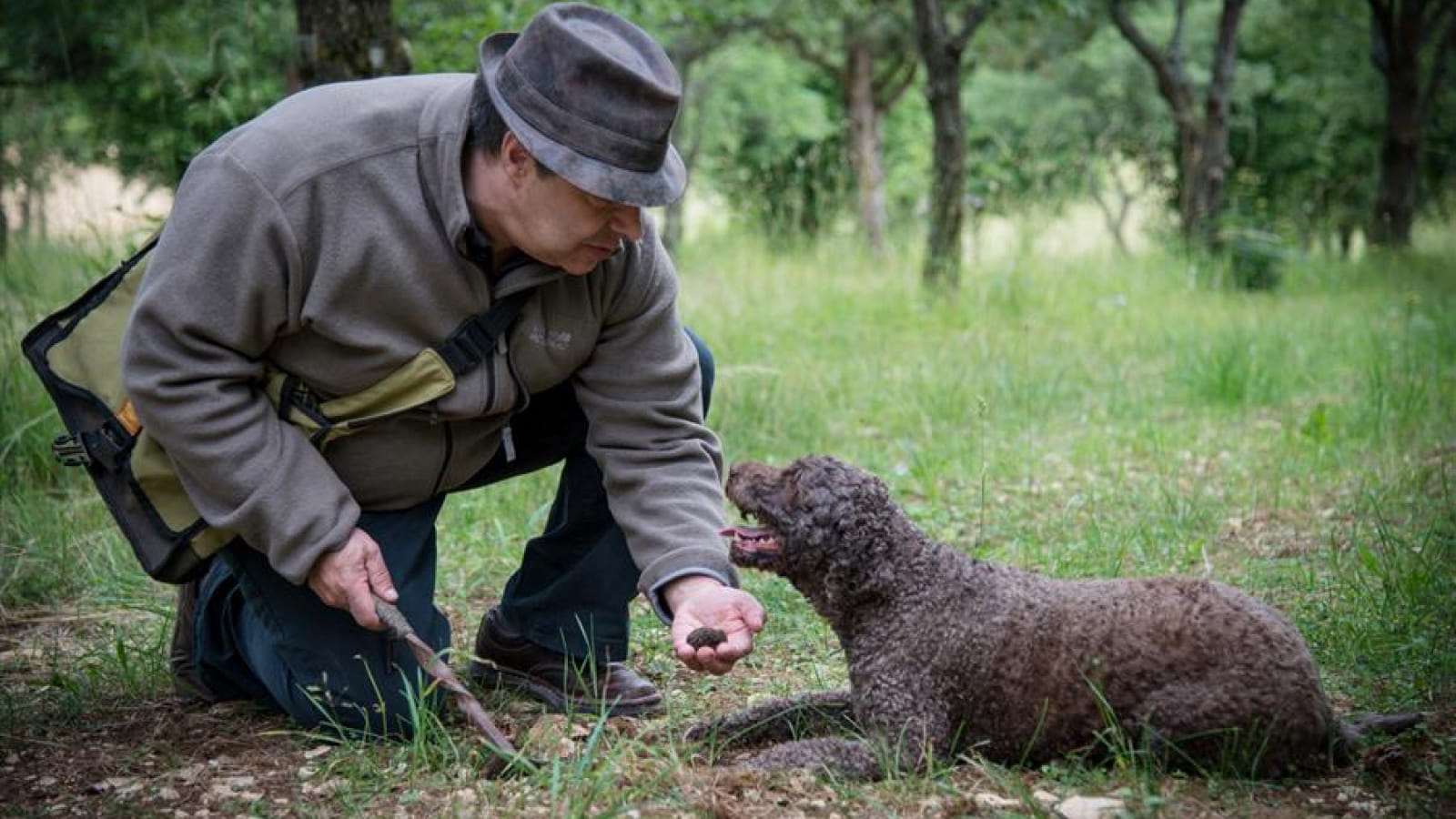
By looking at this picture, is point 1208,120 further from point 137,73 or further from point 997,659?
point 997,659

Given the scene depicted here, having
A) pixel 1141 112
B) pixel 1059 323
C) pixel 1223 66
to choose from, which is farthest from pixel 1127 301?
pixel 1141 112

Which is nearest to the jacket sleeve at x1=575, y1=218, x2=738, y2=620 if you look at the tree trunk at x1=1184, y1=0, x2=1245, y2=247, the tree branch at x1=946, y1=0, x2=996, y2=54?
the tree branch at x1=946, y1=0, x2=996, y2=54

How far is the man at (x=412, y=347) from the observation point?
9.75ft

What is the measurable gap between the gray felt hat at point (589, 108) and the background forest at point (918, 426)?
1.23m

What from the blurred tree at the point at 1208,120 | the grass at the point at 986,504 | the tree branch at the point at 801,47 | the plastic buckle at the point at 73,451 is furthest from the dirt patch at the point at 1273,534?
the tree branch at the point at 801,47

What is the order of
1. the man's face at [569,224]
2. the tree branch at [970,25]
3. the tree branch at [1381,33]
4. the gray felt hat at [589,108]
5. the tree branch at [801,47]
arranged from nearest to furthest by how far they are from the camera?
the gray felt hat at [589,108] → the man's face at [569,224] → the tree branch at [970,25] → the tree branch at [1381,33] → the tree branch at [801,47]

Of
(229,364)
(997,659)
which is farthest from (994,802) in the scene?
(229,364)

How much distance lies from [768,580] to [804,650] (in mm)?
640

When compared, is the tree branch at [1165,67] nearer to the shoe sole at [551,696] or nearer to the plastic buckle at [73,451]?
the shoe sole at [551,696]

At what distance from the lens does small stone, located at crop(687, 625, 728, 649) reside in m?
3.02

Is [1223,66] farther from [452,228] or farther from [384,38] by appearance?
[452,228]

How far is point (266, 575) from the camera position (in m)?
3.36

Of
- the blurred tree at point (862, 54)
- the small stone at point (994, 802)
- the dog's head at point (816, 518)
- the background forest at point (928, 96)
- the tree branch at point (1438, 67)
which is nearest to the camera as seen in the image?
the small stone at point (994, 802)

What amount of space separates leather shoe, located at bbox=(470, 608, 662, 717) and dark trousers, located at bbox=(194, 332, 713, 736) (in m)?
0.05
